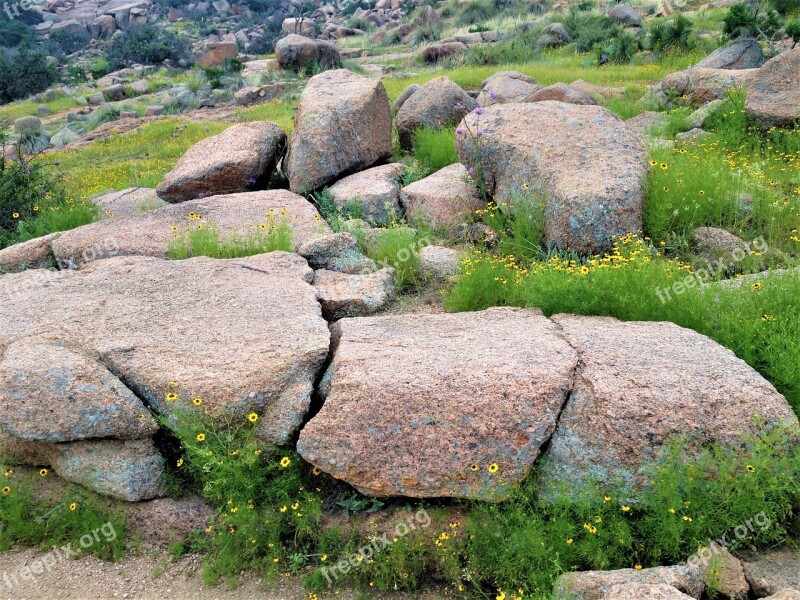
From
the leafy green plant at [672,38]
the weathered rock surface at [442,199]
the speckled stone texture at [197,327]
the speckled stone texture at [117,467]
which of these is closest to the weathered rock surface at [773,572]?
the speckled stone texture at [197,327]

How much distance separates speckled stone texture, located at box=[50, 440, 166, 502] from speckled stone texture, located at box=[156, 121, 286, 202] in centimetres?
472

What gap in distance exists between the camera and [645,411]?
162 inches

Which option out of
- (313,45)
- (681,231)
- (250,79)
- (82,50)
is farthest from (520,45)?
(82,50)

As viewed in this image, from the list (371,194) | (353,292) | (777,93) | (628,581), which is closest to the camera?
(628,581)

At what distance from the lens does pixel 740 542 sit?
12.7 ft

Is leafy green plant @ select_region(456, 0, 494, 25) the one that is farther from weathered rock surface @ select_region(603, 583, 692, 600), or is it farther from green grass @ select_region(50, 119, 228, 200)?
weathered rock surface @ select_region(603, 583, 692, 600)

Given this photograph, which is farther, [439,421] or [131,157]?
[131,157]

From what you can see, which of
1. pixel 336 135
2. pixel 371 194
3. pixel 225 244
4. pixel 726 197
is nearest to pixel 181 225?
pixel 225 244

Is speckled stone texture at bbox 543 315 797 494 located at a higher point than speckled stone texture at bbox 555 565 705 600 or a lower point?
higher

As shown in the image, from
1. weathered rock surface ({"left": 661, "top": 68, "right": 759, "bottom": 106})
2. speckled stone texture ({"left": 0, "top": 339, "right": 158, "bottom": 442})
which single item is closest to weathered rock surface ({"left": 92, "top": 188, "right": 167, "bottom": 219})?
speckled stone texture ({"left": 0, "top": 339, "right": 158, "bottom": 442})

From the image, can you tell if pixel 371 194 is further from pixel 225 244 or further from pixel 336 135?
pixel 225 244

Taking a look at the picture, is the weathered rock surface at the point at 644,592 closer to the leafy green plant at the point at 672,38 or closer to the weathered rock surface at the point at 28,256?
the weathered rock surface at the point at 28,256

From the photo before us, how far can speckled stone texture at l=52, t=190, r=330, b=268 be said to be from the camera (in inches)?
273

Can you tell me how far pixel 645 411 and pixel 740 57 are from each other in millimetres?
11783
